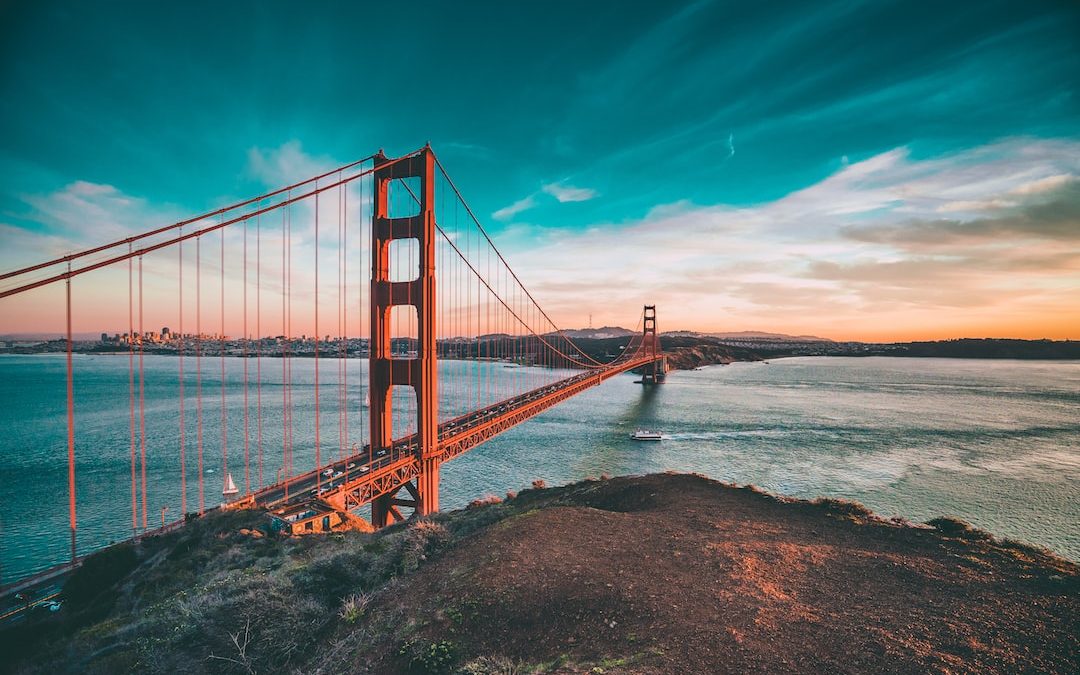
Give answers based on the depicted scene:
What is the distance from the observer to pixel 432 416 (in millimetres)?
23984

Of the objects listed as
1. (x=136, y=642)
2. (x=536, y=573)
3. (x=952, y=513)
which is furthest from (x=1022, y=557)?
(x=136, y=642)

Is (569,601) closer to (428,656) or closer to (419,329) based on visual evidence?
(428,656)

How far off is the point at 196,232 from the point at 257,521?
1093 centimetres

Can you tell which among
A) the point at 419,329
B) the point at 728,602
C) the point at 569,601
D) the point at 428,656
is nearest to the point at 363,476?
the point at 419,329

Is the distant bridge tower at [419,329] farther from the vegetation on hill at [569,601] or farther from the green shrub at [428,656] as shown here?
the green shrub at [428,656]

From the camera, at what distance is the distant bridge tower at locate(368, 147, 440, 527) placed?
23.3 m

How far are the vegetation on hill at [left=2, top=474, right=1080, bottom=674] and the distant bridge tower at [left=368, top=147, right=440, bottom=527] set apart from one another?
8.36 metres

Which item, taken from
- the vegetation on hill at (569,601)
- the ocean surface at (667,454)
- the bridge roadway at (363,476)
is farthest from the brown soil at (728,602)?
the ocean surface at (667,454)

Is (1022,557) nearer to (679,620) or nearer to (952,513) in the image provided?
(679,620)

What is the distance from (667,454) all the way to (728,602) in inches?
1319

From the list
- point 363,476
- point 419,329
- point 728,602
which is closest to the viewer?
point 728,602

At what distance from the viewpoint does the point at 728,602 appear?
9.89 meters

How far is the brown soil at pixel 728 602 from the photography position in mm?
8234

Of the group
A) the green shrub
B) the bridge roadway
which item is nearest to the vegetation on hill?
the green shrub
